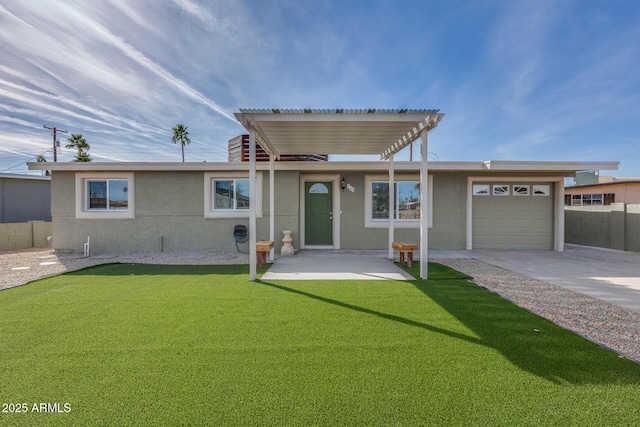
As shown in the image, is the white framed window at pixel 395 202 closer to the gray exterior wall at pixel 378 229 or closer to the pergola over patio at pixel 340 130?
the gray exterior wall at pixel 378 229

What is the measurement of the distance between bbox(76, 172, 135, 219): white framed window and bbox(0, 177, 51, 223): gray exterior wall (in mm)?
6916

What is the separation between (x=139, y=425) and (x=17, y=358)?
5.44ft

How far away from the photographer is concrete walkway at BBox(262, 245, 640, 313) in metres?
4.54

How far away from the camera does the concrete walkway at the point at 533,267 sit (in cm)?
454

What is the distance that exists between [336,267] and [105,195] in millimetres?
7455

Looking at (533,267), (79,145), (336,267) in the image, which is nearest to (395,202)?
(336,267)

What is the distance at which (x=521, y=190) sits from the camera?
8648 mm

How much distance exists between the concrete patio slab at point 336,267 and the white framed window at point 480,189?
375 cm

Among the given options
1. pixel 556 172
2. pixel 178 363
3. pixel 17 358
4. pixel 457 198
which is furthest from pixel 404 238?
pixel 17 358

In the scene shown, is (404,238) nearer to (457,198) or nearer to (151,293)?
(457,198)

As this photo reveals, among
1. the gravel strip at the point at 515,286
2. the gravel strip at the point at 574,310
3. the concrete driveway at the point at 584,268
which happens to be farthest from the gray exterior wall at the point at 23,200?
the gravel strip at the point at 574,310

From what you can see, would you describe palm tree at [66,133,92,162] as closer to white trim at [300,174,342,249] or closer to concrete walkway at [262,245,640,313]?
white trim at [300,174,342,249]

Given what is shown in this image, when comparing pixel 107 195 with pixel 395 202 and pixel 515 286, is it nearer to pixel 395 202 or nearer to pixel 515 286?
pixel 395 202

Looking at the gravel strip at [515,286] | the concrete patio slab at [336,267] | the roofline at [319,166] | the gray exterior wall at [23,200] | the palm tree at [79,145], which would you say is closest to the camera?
the gravel strip at [515,286]
